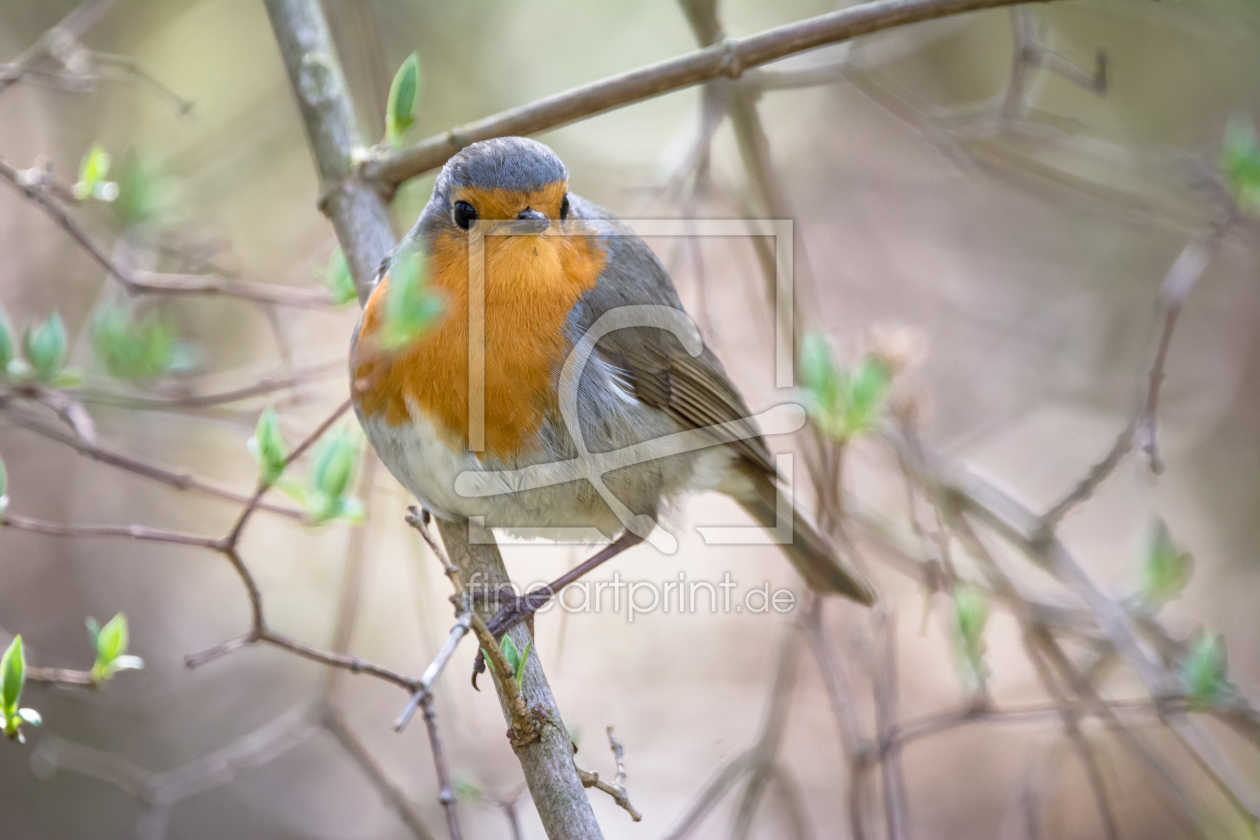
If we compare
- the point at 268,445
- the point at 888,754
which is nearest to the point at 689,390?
the point at 888,754

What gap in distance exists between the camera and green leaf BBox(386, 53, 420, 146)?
7.66ft

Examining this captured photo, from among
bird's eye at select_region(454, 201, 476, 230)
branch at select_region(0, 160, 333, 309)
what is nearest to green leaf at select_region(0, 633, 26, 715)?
branch at select_region(0, 160, 333, 309)

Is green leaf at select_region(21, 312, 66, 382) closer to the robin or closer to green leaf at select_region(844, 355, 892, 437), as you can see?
the robin

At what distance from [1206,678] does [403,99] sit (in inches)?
91.5

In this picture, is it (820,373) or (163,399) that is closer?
(820,373)

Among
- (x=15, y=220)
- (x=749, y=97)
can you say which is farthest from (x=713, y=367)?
(x=15, y=220)

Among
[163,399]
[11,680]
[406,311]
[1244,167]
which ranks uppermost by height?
[1244,167]

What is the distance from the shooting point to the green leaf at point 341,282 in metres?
2.58

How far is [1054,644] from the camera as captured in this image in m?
3.01

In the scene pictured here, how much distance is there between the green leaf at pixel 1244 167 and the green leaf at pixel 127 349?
2807mm

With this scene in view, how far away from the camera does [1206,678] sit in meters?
2.53

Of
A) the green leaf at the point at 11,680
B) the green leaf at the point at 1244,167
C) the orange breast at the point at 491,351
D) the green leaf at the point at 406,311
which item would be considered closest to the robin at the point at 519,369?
the orange breast at the point at 491,351

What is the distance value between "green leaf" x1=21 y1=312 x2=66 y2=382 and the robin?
2.09 ft

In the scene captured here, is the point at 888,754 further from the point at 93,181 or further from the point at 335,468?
the point at 93,181
